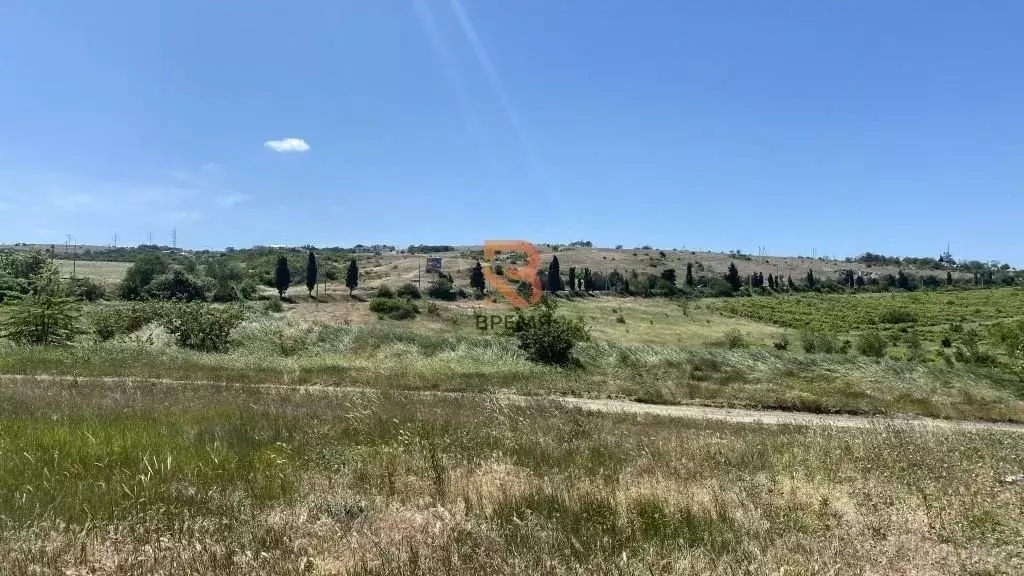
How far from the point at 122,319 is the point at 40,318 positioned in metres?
4.58

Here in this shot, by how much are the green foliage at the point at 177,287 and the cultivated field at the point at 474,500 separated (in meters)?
67.3

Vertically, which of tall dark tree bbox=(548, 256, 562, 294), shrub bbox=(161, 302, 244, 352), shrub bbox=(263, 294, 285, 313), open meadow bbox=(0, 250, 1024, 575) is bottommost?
shrub bbox=(263, 294, 285, 313)

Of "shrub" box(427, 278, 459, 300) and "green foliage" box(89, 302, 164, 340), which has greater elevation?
"shrub" box(427, 278, 459, 300)

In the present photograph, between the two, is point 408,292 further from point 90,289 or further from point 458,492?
point 458,492

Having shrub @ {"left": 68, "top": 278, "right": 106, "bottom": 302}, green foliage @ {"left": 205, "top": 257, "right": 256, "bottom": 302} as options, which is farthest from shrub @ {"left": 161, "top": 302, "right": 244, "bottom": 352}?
shrub @ {"left": 68, "top": 278, "right": 106, "bottom": 302}

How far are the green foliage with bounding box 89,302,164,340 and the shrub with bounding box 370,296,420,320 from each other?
2903 cm

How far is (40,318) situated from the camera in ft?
77.2

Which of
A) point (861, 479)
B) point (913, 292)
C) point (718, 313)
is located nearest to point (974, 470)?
point (861, 479)

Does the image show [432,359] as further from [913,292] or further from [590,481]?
[913,292]

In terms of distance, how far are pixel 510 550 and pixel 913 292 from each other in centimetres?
16860

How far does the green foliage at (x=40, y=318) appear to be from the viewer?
2336 cm

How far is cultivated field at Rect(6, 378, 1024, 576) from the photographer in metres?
3.36

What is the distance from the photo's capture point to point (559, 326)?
88.1 feet

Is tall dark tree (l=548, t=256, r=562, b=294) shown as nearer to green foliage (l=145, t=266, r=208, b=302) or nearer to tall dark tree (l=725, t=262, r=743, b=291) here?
tall dark tree (l=725, t=262, r=743, b=291)
